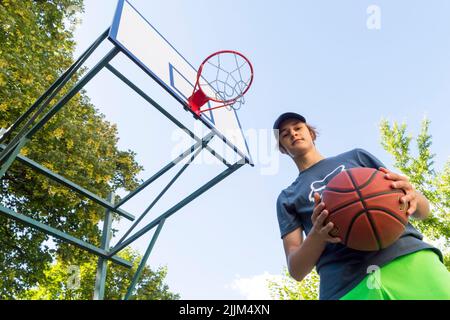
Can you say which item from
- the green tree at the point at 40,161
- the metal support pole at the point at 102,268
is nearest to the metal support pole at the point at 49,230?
the metal support pole at the point at 102,268

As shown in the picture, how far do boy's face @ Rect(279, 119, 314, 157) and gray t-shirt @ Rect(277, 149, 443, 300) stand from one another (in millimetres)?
140

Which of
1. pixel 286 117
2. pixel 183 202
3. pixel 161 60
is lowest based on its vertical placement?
pixel 286 117

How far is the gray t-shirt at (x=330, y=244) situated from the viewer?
4.71 feet

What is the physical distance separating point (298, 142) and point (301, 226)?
48 centimetres

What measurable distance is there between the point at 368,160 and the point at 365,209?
1.32 ft

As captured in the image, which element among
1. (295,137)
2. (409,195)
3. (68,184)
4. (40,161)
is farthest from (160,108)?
(40,161)

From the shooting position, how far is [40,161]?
8.16 m

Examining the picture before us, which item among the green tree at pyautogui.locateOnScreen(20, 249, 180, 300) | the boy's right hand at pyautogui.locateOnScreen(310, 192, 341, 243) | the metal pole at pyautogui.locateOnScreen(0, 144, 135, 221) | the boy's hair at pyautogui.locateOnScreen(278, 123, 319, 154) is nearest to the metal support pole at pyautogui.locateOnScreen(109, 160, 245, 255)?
the metal pole at pyautogui.locateOnScreen(0, 144, 135, 221)

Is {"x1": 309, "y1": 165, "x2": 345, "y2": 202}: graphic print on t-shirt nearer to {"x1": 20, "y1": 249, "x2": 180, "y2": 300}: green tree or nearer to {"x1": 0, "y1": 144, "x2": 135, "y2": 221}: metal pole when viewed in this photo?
{"x1": 0, "y1": 144, "x2": 135, "y2": 221}: metal pole

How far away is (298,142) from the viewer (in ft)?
6.78

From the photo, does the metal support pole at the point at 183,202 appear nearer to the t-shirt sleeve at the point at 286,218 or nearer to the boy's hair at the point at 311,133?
the boy's hair at the point at 311,133

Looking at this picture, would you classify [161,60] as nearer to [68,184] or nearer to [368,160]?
[68,184]

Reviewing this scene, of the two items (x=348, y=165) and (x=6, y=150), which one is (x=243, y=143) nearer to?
(x=6, y=150)

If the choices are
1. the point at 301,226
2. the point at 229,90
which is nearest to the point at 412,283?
the point at 301,226
